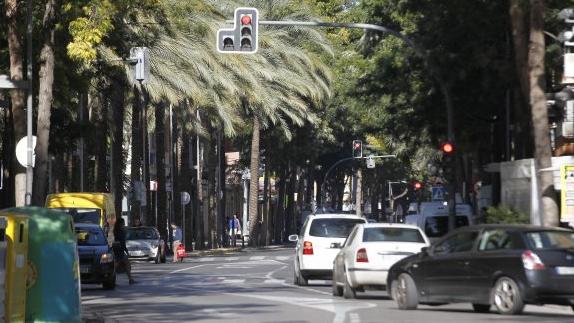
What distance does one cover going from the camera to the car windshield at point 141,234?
4894 centimetres

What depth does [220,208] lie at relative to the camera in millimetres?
73125

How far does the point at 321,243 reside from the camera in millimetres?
30062

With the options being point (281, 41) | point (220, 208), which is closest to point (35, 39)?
point (281, 41)

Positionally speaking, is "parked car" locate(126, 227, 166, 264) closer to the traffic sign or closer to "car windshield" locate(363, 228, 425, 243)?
the traffic sign

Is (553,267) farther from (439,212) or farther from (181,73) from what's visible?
(181,73)

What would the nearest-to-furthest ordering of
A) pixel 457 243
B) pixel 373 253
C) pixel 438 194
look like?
1. pixel 457 243
2. pixel 373 253
3. pixel 438 194

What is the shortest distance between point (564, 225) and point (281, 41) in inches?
1199

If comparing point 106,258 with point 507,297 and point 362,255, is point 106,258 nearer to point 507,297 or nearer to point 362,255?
point 362,255

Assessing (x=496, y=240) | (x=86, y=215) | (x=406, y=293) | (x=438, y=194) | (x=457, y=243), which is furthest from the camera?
(x=438, y=194)

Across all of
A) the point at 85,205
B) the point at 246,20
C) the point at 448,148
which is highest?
the point at 246,20

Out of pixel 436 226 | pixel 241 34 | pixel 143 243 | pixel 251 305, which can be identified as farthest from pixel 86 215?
pixel 251 305

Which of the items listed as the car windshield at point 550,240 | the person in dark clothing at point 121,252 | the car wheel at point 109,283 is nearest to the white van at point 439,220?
the person in dark clothing at point 121,252

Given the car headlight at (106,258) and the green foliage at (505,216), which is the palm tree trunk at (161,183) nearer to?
the car headlight at (106,258)

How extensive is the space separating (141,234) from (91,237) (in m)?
18.2
